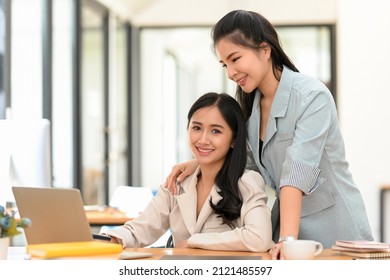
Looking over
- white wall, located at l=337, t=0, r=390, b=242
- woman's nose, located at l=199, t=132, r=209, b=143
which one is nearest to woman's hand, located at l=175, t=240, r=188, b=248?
woman's nose, located at l=199, t=132, r=209, b=143

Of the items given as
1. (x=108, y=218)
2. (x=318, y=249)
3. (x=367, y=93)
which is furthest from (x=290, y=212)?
(x=367, y=93)

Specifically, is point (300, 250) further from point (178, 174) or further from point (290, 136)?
point (178, 174)

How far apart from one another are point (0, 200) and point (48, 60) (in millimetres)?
3949

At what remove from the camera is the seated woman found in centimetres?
225

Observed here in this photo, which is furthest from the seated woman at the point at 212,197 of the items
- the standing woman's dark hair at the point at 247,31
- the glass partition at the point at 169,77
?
the glass partition at the point at 169,77

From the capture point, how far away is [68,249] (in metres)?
1.83

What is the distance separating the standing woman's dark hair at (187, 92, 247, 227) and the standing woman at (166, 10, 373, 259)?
0.18 ft

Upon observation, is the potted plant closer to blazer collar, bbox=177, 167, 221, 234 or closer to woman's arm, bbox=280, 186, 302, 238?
blazer collar, bbox=177, 167, 221, 234

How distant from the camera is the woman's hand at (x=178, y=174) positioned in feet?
8.02

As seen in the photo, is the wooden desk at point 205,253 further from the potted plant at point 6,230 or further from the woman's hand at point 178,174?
the potted plant at point 6,230

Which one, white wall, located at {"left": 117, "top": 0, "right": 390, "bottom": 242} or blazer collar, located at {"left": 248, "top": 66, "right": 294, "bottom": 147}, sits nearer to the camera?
blazer collar, located at {"left": 248, "top": 66, "right": 294, "bottom": 147}

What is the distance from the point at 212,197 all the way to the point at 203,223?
9 cm

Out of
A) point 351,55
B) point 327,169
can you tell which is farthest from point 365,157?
point 327,169
